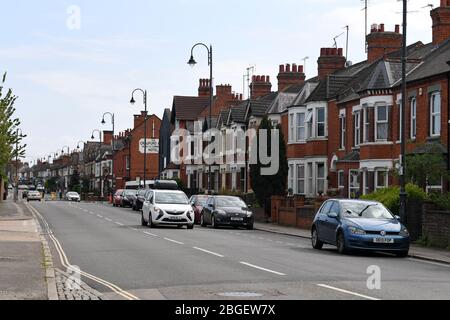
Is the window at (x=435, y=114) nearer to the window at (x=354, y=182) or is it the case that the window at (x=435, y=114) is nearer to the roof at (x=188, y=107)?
the window at (x=354, y=182)

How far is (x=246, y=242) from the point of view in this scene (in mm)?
25969

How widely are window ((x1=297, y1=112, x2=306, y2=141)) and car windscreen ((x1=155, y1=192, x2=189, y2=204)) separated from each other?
15.9 metres

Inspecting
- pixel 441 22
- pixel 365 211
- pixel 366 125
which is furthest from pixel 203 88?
pixel 365 211

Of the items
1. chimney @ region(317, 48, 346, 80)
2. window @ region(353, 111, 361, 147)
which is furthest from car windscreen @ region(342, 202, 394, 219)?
chimney @ region(317, 48, 346, 80)

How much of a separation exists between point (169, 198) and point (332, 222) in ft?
43.8

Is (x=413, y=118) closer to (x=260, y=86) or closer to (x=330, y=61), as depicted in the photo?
(x=330, y=61)

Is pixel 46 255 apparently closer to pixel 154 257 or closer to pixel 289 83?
pixel 154 257

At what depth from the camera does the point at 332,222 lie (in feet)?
72.5

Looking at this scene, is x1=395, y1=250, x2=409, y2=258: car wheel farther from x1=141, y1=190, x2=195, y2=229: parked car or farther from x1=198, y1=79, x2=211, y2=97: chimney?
x1=198, y1=79, x2=211, y2=97: chimney

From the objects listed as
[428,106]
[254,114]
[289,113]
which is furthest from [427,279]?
[254,114]

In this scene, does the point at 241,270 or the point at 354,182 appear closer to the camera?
the point at 241,270

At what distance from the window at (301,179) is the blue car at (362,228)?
25.9 metres

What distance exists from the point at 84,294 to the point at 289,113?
128ft

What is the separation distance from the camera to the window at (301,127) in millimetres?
49031
